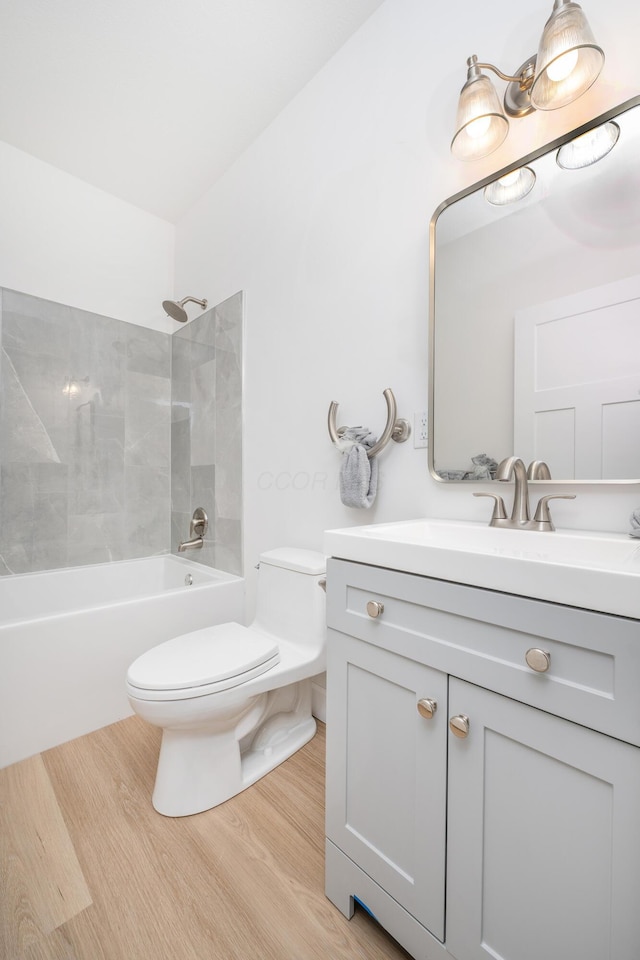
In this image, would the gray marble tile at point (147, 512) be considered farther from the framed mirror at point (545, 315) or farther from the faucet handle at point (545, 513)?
the faucet handle at point (545, 513)

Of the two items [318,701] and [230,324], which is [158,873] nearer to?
[318,701]

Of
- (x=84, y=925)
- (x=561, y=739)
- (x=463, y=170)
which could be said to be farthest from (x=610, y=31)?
(x=84, y=925)

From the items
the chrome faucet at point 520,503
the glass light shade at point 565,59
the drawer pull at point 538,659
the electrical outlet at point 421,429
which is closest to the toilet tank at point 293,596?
the electrical outlet at point 421,429

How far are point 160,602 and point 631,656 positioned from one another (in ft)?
5.68

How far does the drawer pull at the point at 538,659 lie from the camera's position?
24.0 inches

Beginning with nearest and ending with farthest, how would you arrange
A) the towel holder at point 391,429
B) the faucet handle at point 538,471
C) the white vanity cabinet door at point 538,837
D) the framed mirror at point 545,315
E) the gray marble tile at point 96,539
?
the white vanity cabinet door at point 538,837 < the framed mirror at point 545,315 < the faucet handle at point 538,471 < the towel holder at point 391,429 < the gray marble tile at point 96,539

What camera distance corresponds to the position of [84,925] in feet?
3.07

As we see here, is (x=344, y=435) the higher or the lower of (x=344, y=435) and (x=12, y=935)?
the higher

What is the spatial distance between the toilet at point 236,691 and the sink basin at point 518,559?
1.84 feet

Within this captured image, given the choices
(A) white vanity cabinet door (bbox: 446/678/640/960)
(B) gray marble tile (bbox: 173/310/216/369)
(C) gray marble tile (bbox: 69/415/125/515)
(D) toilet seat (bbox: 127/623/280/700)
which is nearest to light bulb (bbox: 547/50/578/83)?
(A) white vanity cabinet door (bbox: 446/678/640/960)

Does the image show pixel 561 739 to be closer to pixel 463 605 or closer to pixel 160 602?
pixel 463 605

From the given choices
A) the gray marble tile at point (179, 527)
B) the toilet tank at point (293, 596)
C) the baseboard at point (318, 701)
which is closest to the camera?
the toilet tank at point (293, 596)

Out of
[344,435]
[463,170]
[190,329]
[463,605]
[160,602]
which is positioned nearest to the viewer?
[463,605]

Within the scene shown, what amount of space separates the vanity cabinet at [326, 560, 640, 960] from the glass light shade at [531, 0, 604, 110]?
115cm
